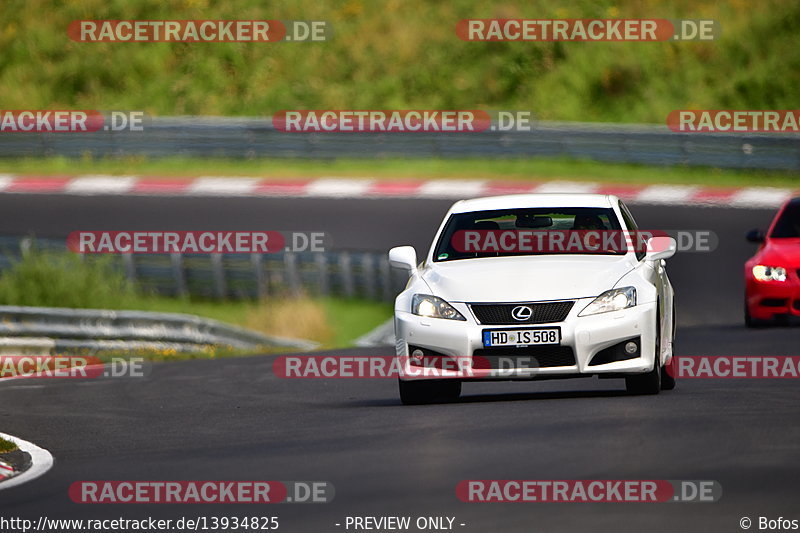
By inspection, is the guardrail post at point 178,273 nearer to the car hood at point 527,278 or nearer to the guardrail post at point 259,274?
the guardrail post at point 259,274

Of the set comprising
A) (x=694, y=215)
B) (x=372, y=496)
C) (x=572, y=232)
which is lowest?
(x=372, y=496)

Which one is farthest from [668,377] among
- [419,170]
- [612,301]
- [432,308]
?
[419,170]

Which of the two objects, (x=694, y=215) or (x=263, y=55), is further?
(x=263, y=55)

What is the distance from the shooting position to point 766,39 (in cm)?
3675

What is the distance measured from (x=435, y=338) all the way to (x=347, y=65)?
96.9 ft

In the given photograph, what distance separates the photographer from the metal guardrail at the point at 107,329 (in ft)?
66.4

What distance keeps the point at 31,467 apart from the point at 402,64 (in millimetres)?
30207

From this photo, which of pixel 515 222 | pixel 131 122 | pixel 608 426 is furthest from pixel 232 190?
pixel 608 426

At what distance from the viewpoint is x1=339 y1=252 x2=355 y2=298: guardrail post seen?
2462 cm

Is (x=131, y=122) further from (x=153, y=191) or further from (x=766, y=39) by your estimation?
(x=766, y=39)

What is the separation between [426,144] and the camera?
33.6 metres

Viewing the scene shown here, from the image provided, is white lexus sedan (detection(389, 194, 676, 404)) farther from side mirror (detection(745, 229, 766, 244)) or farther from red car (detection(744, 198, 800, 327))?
side mirror (detection(745, 229, 766, 244))

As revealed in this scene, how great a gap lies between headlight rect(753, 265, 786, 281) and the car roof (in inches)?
203

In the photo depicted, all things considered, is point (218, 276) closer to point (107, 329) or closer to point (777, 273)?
point (107, 329)
